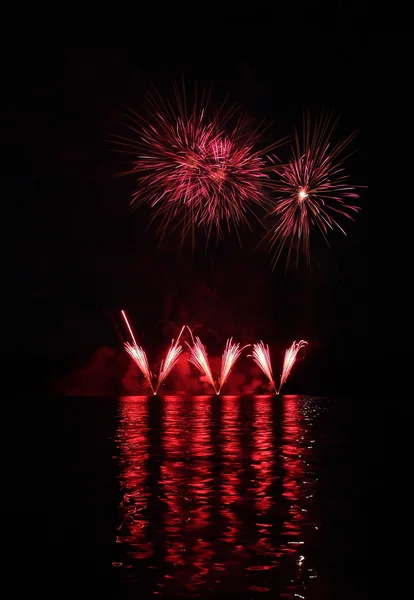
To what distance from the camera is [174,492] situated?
1912 cm

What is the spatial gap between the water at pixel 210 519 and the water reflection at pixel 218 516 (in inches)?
1.0

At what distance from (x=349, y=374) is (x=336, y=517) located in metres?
106

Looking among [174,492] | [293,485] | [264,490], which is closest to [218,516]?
[174,492]

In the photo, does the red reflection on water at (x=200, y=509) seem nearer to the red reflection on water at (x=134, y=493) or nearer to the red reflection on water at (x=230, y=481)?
the red reflection on water at (x=230, y=481)

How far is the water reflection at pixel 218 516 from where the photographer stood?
1106 centimetres

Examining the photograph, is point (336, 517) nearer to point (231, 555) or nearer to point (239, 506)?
point (239, 506)

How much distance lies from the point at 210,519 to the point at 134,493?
4024 mm

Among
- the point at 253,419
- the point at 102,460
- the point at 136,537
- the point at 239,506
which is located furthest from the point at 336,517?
the point at 253,419

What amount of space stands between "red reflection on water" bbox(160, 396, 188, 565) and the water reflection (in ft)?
→ 0.06

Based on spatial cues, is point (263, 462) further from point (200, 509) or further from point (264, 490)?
point (200, 509)

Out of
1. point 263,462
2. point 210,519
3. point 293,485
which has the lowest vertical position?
point 210,519

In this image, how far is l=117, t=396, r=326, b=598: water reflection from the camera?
36.3 ft

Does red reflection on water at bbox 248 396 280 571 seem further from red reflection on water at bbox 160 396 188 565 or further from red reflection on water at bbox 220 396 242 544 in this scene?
red reflection on water at bbox 160 396 188 565

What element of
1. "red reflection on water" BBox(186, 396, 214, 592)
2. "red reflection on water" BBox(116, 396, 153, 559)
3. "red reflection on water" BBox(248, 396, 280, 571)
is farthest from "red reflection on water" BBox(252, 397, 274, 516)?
"red reflection on water" BBox(116, 396, 153, 559)
